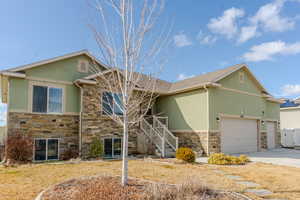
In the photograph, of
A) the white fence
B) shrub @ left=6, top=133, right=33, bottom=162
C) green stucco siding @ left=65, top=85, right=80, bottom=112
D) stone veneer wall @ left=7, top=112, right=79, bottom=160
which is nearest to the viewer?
shrub @ left=6, top=133, right=33, bottom=162

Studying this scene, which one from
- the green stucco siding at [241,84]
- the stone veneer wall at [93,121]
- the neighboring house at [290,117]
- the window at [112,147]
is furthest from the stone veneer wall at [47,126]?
the neighboring house at [290,117]

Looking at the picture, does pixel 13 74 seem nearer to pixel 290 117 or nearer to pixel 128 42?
pixel 128 42

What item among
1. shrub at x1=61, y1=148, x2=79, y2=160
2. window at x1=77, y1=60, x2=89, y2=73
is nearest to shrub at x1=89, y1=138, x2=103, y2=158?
shrub at x1=61, y1=148, x2=79, y2=160

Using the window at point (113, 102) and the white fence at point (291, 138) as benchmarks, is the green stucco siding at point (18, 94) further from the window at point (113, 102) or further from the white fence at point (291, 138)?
the white fence at point (291, 138)

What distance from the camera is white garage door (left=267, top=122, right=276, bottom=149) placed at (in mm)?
18609

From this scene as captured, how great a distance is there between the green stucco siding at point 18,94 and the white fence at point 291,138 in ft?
74.3

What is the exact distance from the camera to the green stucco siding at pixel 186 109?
1392 cm

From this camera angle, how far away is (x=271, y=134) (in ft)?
62.1

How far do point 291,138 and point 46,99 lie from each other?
869 inches

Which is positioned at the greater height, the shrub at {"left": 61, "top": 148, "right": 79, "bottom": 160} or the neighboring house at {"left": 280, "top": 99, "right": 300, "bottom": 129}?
the neighboring house at {"left": 280, "top": 99, "right": 300, "bottom": 129}

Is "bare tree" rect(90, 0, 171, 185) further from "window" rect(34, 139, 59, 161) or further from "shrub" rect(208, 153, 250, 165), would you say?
"window" rect(34, 139, 59, 161)

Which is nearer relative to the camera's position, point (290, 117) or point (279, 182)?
point (279, 182)

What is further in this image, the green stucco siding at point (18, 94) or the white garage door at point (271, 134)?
the white garage door at point (271, 134)

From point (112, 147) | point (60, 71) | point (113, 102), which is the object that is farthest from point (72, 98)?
point (113, 102)
